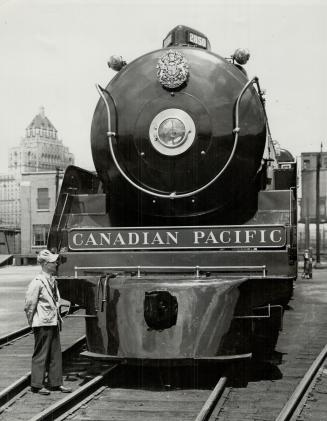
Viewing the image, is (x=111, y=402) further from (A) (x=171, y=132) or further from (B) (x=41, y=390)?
(A) (x=171, y=132)

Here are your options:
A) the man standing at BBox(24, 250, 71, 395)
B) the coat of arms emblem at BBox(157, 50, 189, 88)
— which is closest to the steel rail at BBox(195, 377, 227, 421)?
the man standing at BBox(24, 250, 71, 395)

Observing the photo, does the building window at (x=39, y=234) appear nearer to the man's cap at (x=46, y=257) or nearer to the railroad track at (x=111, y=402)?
the railroad track at (x=111, y=402)

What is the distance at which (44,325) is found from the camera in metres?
6.12

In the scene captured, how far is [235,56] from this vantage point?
6.89 metres

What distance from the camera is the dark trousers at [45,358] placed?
239 inches

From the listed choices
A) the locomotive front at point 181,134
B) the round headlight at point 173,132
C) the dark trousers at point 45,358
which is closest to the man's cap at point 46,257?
the dark trousers at point 45,358

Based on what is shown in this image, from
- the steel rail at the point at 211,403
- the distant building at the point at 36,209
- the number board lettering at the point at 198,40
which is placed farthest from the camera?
the distant building at the point at 36,209

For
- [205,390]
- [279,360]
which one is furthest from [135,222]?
[279,360]

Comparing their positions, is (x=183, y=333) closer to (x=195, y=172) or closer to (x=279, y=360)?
(x=195, y=172)

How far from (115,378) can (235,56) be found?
11.7 ft

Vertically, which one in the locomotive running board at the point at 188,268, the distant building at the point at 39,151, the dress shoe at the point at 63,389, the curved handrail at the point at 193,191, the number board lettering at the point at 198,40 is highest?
the distant building at the point at 39,151

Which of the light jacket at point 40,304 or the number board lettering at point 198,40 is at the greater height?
the number board lettering at point 198,40

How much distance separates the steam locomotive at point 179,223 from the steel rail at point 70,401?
1.12 ft

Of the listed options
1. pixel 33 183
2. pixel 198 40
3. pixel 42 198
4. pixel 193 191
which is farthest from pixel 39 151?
pixel 193 191
